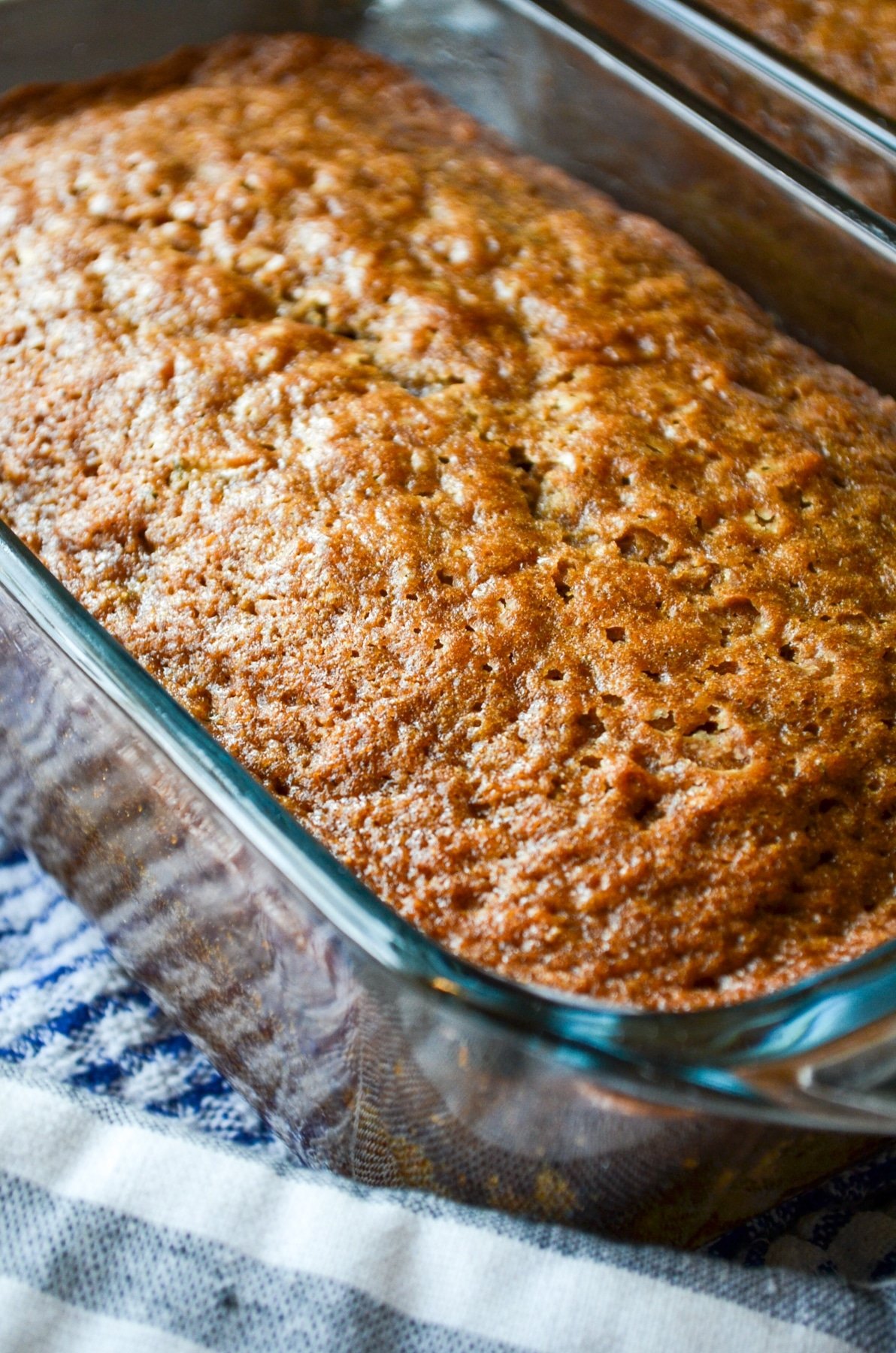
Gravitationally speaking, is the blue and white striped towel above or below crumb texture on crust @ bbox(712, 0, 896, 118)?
below

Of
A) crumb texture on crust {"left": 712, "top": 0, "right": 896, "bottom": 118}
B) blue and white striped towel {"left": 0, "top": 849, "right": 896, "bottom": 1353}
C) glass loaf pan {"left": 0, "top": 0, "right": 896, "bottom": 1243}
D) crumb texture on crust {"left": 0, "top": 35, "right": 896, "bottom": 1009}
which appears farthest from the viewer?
crumb texture on crust {"left": 712, "top": 0, "right": 896, "bottom": 118}

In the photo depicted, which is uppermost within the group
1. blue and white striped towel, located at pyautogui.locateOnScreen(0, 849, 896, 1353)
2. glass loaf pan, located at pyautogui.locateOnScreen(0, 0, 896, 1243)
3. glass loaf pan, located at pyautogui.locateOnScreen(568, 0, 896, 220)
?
glass loaf pan, located at pyautogui.locateOnScreen(568, 0, 896, 220)

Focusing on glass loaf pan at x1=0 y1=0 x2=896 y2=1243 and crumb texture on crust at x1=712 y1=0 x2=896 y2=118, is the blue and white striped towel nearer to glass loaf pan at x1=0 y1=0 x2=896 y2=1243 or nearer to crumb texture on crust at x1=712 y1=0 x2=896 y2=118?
glass loaf pan at x1=0 y1=0 x2=896 y2=1243

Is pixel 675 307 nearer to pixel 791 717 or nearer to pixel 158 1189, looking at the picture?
pixel 791 717

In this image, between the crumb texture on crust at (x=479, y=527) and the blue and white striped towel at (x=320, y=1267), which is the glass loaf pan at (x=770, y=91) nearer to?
the crumb texture on crust at (x=479, y=527)

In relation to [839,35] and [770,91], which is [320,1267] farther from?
[839,35]

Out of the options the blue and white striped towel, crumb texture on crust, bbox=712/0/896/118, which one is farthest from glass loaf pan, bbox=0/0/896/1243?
crumb texture on crust, bbox=712/0/896/118

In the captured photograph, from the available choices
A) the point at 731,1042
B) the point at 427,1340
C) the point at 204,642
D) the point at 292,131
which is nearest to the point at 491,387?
the point at 204,642

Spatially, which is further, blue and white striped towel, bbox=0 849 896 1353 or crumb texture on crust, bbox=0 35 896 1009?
crumb texture on crust, bbox=0 35 896 1009

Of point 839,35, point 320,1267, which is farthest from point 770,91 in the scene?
point 320,1267
